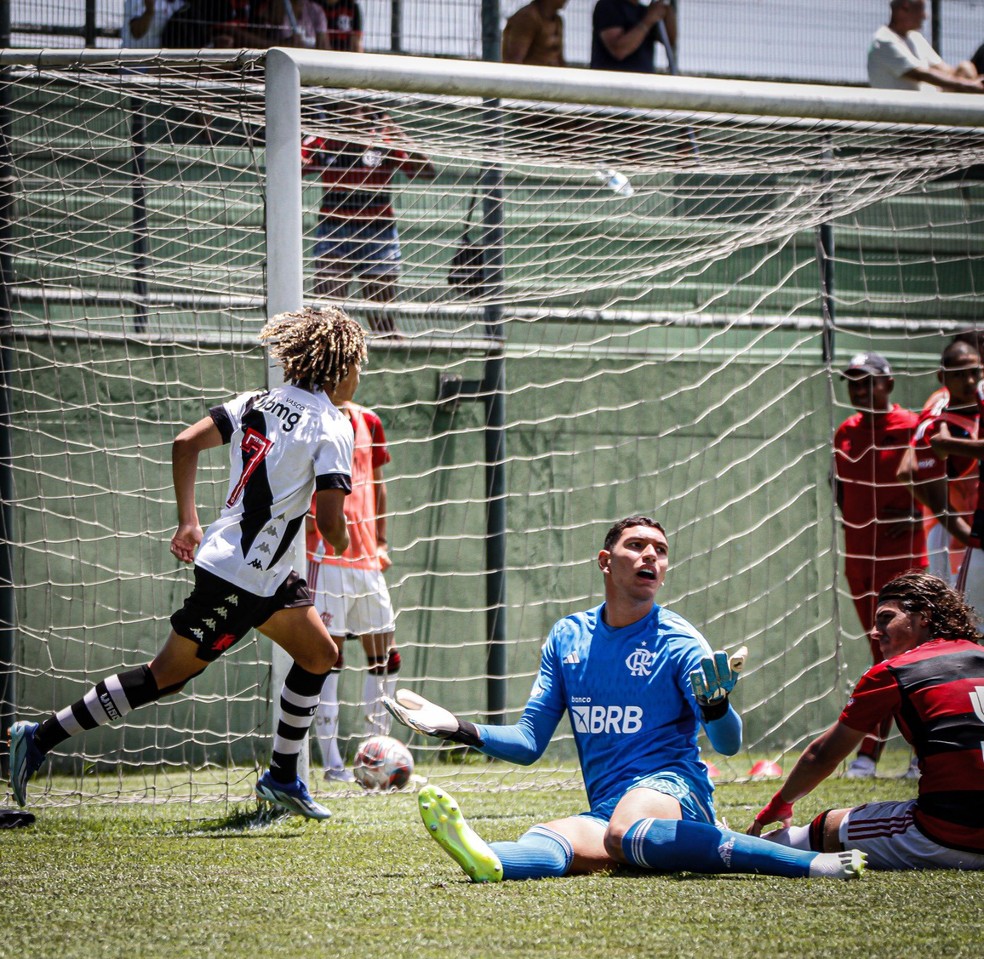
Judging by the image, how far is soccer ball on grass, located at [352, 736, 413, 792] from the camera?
200 inches

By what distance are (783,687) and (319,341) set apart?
397 cm

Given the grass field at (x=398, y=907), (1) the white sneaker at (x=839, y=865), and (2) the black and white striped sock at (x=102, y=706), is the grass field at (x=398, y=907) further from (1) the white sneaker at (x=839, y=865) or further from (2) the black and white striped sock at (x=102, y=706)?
(2) the black and white striped sock at (x=102, y=706)

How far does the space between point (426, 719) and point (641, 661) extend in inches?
27.8

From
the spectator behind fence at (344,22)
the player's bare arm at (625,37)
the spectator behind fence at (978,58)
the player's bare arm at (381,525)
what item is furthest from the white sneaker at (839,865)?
the spectator behind fence at (978,58)

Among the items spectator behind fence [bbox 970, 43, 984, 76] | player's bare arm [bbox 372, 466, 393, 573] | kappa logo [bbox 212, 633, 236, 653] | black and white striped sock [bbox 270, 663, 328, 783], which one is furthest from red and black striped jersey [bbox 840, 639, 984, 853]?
spectator behind fence [bbox 970, 43, 984, 76]

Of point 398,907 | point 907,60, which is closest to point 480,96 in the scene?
point 398,907

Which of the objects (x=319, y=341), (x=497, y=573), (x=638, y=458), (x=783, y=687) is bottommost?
(x=783, y=687)

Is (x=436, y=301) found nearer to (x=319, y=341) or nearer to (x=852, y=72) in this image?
(x=319, y=341)

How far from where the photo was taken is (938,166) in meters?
6.74

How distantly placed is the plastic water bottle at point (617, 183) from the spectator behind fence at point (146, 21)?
276 cm

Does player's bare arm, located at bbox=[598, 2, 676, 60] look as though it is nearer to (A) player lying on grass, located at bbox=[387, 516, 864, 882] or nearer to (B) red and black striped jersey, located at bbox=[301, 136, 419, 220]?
(B) red and black striped jersey, located at bbox=[301, 136, 419, 220]

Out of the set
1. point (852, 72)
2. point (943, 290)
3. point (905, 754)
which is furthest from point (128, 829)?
point (852, 72)

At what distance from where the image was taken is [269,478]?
14.2ft

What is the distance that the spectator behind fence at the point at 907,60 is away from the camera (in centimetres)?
878
